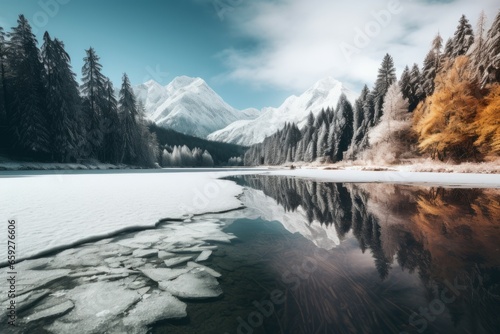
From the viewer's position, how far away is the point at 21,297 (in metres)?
3.15

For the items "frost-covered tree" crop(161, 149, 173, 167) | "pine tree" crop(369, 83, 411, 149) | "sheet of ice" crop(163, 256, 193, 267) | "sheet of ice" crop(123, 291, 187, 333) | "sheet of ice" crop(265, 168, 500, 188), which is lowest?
"sheet of ice" crop(163, 256, 193, 267)

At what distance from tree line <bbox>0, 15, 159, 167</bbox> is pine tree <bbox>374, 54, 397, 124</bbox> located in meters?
51.9

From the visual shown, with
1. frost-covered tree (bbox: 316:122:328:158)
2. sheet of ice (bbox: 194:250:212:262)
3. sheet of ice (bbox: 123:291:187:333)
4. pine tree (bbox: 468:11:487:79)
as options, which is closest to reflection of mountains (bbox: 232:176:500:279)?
sheet of ice (bbox: 194:250:212:262)

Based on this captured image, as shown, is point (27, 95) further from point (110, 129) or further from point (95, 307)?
point (95, 307)

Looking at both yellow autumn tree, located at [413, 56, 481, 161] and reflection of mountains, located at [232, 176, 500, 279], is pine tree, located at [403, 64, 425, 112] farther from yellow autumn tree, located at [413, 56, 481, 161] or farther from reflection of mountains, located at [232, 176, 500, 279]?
reflection of mountains, located at [232, 176, 500, 279]

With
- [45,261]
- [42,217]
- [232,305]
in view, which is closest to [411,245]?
[232,305]

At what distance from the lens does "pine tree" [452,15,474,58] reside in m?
28.6

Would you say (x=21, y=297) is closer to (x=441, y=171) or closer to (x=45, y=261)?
(x=45, y=261)

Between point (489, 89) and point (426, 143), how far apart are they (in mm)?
6730

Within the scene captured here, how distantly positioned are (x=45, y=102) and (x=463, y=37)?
188ft

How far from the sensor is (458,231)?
18.4ft

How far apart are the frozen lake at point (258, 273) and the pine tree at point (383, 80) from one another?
142 feet

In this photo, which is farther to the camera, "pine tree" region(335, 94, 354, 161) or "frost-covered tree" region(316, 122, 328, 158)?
"frost-covered tree" region(316, 122, 328, 158)

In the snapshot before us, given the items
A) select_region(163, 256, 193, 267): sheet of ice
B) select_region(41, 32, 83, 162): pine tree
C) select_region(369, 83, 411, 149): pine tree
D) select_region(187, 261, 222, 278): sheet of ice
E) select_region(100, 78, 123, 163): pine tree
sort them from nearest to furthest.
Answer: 1. select_region(187, 261, 222, 278): sheet of ice
2. select_region(163, 256, 193, 267): sheet of ice
3. select_region(369, 83, 411, 149): pine tree
4. select_region(41, 32, 83, 162): pine tree
5. select_region(100, 78, 123, 163): pine tree
